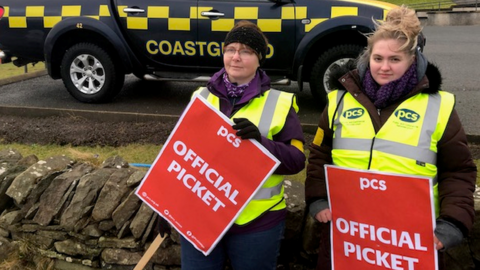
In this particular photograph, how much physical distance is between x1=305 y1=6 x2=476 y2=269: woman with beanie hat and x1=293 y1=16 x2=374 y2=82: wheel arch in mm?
3091

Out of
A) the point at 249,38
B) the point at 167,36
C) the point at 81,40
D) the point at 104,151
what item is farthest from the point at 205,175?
the point at 81,40

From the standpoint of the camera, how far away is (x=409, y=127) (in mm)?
1658

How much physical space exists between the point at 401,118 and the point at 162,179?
985 mm

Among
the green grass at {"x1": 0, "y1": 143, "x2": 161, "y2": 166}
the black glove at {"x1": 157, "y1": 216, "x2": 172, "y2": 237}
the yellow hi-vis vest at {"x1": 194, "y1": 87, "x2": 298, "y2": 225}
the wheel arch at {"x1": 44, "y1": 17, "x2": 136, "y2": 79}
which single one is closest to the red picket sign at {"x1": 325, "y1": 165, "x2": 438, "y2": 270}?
the yellow hi-vis vest at {"x1": 194, "y1": 87, "x2": 298, "y2": 225}

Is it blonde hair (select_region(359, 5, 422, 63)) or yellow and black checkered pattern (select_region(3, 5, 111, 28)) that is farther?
yellow and black checkered pattern (select_region(3, 5, 111, 28))

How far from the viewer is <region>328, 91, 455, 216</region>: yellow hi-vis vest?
1.64 m

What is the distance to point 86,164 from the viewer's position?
314 cm

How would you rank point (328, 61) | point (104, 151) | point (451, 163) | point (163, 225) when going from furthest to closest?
point (328, 61) < point (104, 151) < point (163, 225) < point (451, 163)

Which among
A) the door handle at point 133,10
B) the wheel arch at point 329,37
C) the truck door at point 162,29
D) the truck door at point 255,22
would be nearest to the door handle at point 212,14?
the truck door at point 255,22

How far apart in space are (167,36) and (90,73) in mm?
996

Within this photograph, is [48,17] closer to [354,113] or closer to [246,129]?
[246,129]

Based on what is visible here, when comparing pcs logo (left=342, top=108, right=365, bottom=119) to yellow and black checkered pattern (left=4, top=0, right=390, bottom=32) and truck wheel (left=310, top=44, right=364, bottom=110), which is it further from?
yellow and black checkered pattern (left=4, top=0, right=390, bottom=32)

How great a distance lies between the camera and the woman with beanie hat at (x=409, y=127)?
163 centimetres

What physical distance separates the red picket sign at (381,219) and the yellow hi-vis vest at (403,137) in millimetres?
57
